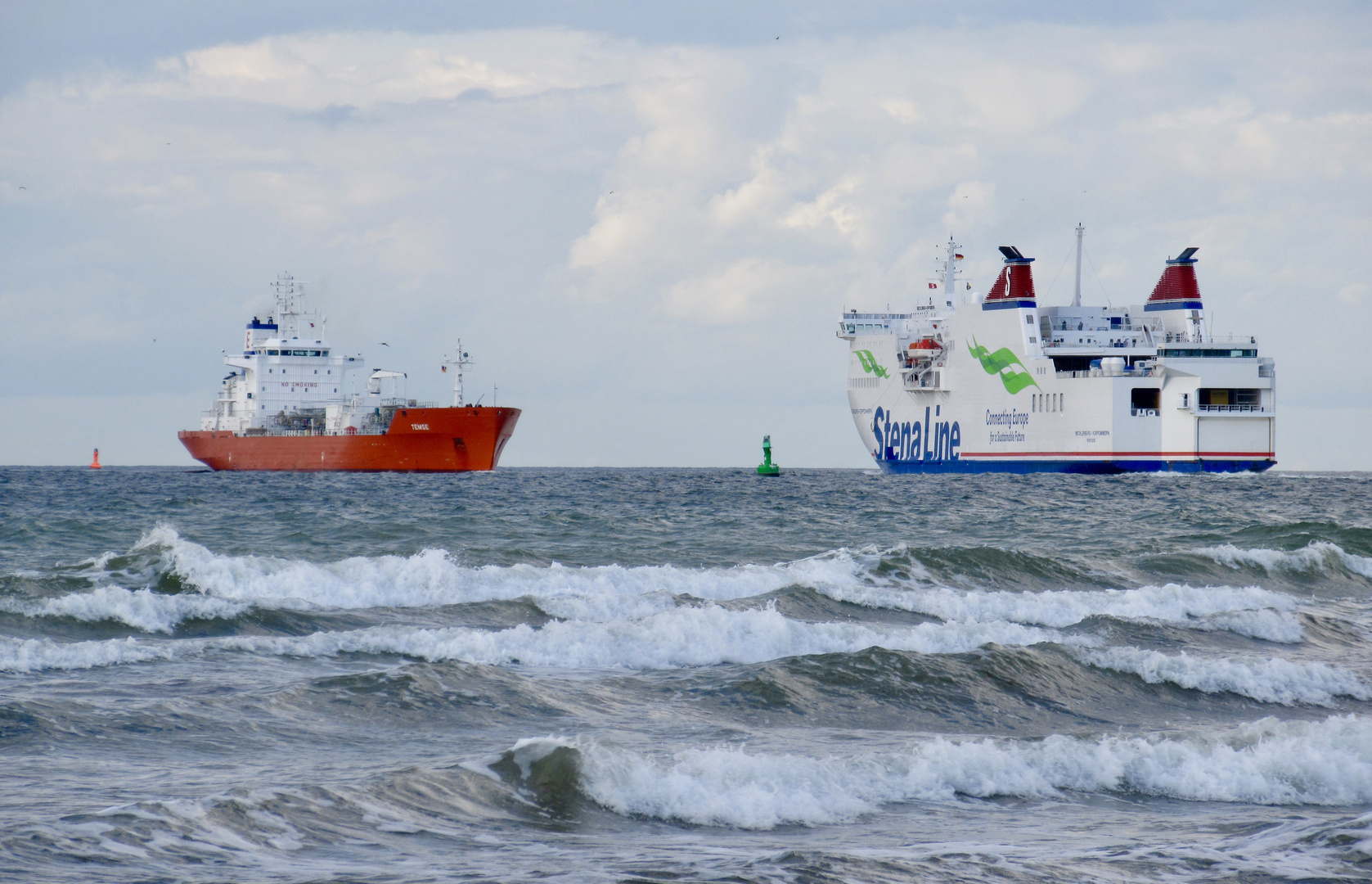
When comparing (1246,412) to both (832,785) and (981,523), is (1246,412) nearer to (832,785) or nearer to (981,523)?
(981,523)

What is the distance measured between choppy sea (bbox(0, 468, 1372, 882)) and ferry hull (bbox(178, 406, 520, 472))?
1791 inches

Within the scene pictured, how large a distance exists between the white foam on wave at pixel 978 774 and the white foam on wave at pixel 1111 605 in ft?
19.1

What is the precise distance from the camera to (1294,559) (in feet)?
65.4

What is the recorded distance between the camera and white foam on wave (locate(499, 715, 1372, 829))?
658cm

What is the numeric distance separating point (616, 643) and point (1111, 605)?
7.18m

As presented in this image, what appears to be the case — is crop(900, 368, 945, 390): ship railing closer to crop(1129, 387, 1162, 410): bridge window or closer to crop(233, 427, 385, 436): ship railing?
crop(1129, 387, 1162, 410): bridge window

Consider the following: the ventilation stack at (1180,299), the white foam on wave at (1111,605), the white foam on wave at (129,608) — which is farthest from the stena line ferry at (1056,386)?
the white foam on wave at (129,608)

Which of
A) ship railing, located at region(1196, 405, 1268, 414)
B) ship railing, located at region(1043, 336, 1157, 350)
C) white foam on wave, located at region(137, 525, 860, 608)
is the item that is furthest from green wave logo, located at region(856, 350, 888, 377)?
white foam on wave, located at region(137, 525, 860, 608)

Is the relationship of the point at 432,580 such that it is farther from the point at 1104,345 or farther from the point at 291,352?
the point at 291,352

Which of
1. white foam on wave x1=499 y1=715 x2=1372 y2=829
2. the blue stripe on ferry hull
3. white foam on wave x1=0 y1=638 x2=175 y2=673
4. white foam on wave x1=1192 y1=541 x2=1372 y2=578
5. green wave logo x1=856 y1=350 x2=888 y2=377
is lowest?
white foam on wave x1=499 y1=715 x2=1372 y2=829

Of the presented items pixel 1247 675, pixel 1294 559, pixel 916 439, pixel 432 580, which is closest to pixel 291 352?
pixel 916 439

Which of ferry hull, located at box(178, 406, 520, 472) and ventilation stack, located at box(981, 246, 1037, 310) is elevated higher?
ventilation stack, located at box(981, 246, 1037, 310)

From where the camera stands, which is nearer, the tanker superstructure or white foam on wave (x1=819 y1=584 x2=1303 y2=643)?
white foam on wave (x1=819 y1=584 x2=1303 y2=643)

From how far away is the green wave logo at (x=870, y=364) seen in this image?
214 feet
